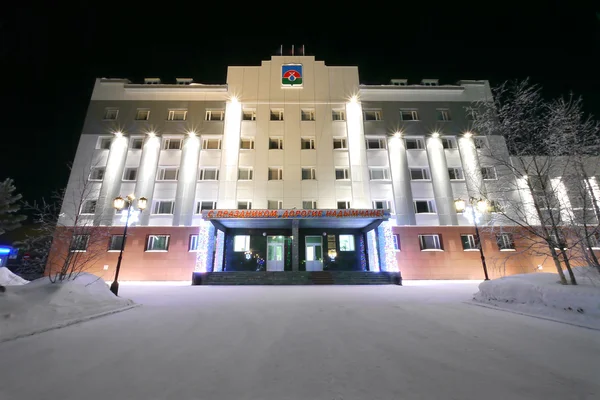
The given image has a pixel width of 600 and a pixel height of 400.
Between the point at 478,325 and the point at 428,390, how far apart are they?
410cm

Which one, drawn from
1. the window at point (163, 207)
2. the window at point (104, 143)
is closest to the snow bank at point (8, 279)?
the window at point (163, 207)

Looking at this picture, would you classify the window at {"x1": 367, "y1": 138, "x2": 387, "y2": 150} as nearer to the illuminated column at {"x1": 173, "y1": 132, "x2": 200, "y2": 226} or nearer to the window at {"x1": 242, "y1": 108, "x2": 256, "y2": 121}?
the window at {"x1": 242, "y1": 108, "x2": 256, "y2": 121}

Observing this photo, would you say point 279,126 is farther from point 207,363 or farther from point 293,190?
point 207,363

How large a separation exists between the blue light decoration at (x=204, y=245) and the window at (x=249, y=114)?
11925 millimetres

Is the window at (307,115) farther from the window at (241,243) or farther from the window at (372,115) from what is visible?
the window at (241,243)

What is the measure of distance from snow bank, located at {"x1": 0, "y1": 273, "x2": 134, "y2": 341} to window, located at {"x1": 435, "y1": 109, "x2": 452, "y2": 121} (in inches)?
1177

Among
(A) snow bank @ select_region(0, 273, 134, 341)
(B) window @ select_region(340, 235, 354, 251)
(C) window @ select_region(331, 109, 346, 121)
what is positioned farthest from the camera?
(C) window @ select_region(331, 109, 346, 121)

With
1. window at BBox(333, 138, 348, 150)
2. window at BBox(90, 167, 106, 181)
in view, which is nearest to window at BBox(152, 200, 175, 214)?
window at BBox(90, 167, 106, 181)

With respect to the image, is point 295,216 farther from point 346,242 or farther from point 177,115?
point 177,115

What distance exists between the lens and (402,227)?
71.1ft

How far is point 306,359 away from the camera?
12.7 feet

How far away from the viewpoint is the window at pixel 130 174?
2306 centimetres

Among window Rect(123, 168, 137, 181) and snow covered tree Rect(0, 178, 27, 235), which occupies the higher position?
window Rect(123, 168, 137, 181)

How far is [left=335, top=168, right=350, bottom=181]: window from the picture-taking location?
928 inches
